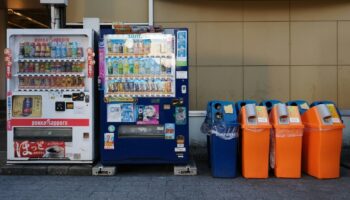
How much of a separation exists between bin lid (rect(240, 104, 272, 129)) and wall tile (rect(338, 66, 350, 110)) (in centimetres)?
362

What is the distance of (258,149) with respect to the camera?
22.1ft

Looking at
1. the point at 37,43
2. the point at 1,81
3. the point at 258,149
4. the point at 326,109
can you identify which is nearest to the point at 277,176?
the point at 258,149

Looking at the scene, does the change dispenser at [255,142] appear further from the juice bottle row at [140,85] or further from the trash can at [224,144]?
the juice bottle row at [140,85]

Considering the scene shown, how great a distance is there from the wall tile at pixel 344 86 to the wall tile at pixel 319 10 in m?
1.20

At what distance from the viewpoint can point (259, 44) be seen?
9695 millimetres

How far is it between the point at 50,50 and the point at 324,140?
185 inches

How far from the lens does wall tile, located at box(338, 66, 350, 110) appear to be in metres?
9.70

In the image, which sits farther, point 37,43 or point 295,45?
point 295,45

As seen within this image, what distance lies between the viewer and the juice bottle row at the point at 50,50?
704cm

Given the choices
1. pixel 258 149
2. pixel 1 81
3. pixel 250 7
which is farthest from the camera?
pixel 1 81

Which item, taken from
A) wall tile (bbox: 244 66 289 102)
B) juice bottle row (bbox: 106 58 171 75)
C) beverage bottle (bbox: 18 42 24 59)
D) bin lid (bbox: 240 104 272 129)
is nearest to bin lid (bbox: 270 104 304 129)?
bin lid (bbox: 240 104 272 129)

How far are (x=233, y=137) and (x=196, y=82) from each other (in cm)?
310

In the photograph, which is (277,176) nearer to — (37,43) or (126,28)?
(126,28)

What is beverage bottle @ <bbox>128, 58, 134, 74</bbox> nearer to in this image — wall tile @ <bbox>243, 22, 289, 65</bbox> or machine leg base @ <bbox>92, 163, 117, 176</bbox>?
machine leg base @ <bbox>92, 163, 117, 176</bbox>
